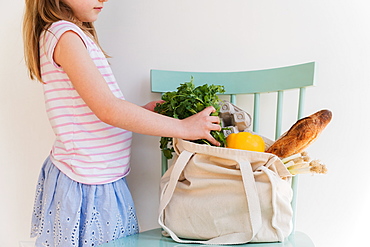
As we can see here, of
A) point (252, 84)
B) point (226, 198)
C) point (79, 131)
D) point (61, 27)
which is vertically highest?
point (61, 27)

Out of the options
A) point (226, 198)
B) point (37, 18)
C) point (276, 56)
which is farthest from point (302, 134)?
point (37, 18)

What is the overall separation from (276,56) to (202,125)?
0.36m

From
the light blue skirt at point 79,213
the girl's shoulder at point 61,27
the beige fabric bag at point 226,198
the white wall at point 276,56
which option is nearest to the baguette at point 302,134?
the beige fabric bag at point 226,198

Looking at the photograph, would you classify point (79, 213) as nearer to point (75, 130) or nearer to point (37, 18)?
point (75, 130)

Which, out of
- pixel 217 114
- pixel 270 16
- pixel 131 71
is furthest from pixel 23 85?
pixel 270 16

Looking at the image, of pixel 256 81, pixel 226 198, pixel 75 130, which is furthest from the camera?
pixel 256 81

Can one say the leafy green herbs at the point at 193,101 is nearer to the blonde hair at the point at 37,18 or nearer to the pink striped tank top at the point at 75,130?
the pink striped tank top at the point at 75,130

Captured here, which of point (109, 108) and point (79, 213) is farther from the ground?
point (109, 108)

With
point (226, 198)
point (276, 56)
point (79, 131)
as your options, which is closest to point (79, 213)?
point (79, 131)

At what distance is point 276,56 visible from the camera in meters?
0.92

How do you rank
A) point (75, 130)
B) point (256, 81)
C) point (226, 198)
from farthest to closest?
point (256, 81)
point (75, 130)
point (226, 198)

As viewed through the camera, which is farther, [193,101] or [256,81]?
[256,81]

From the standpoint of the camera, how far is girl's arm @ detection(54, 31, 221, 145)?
686 mm

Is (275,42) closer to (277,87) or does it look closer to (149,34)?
(277,87)
